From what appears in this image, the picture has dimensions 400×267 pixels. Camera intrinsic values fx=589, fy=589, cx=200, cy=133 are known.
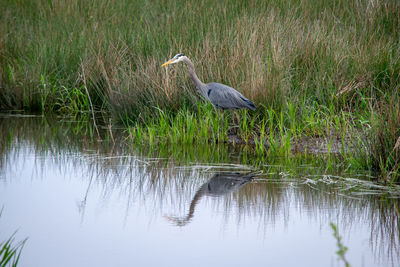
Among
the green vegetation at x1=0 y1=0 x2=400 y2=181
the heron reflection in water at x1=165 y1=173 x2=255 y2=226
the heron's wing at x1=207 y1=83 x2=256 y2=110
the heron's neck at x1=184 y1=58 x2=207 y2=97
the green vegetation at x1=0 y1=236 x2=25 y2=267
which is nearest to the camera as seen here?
the green vegetation at x1=0 y1=236 x2=25 y2=267

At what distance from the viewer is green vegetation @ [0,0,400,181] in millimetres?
7176

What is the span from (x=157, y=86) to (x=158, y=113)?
38cm

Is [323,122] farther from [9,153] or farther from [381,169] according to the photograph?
[9,153]

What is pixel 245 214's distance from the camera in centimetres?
473

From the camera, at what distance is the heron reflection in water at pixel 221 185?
5215mm

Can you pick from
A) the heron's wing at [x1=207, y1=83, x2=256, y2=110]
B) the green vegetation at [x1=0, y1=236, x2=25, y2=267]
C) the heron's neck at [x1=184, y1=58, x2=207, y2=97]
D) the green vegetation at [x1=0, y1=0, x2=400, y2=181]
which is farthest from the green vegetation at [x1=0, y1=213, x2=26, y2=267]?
the heron's neck at [x1=184, y1=58, x2=207, y2=97]

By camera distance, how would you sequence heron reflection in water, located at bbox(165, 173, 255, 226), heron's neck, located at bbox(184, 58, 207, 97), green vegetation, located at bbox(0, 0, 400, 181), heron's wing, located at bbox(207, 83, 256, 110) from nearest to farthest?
heron reflection in water, located at bbox(165, 173, 255, 226), heron's wing, located at bbox(207, 83, 256, 110), green vegetation, located at bbox(0, 0, 400, 181), heron's neck, located at bbox(184, 58, 207, 97)

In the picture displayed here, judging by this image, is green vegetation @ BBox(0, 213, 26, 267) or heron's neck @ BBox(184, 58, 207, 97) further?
heron's neck @ BBox(184, 58, 207, 97)

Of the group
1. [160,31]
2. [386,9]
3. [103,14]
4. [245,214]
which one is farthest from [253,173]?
[103,14]

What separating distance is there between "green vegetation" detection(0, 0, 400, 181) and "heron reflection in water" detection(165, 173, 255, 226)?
1038mm

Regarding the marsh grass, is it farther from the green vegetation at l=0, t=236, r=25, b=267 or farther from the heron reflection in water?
the heron reflection in water

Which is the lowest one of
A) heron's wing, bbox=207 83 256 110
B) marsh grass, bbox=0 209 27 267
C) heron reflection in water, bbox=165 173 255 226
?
marsh grass, bbox=0 209 27 267

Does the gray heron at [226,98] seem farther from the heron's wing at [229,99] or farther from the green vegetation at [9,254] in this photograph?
the green vegetation at [9,254]

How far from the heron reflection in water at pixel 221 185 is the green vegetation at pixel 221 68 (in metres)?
1.04
